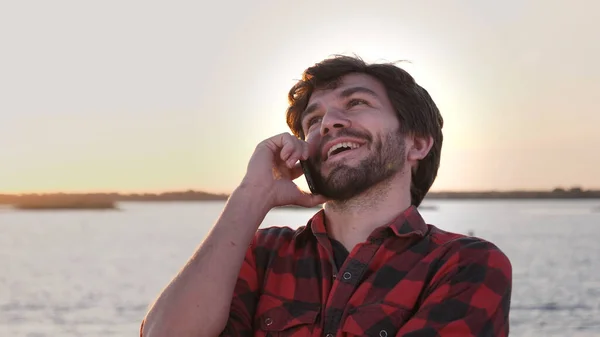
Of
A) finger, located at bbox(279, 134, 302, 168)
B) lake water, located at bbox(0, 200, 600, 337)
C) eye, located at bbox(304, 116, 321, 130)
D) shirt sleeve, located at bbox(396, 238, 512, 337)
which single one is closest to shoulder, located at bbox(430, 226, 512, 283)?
shirt sleeve, located at bbox(396, 238, 512, 337)

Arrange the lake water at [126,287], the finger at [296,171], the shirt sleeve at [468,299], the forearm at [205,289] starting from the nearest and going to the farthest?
the shirt sleeve at [468,299]
the forearm at [205,289]
the finger at [296,171]
the lake water at [126,287]

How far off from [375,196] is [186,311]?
2.71ft

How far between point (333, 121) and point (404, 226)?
1.58ft

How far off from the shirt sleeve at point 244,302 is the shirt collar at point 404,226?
0.27 m

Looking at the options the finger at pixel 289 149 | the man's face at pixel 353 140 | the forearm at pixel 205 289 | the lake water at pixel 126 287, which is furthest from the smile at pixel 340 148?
the lake water at pixel 126 287

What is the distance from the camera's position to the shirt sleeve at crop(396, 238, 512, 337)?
2389mm

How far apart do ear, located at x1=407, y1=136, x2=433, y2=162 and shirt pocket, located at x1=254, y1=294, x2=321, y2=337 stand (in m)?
0.80

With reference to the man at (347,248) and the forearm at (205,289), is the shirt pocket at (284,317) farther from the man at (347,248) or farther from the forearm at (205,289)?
the forearm at (205,289)

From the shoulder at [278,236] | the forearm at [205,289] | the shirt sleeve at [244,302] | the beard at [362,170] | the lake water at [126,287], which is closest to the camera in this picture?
the forearm at [205,289]

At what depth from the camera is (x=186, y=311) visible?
2555 millimetres

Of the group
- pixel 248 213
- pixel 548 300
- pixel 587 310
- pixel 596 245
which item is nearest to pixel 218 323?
pixel 248 213

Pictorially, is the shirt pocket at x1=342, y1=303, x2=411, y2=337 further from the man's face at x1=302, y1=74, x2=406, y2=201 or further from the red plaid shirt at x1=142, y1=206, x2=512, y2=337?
the man's face at x1=302, y1=74, x2=406, y2=201

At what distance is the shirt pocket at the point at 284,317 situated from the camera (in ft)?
8.52

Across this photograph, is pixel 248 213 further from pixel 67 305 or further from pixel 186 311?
pixel 67 305
